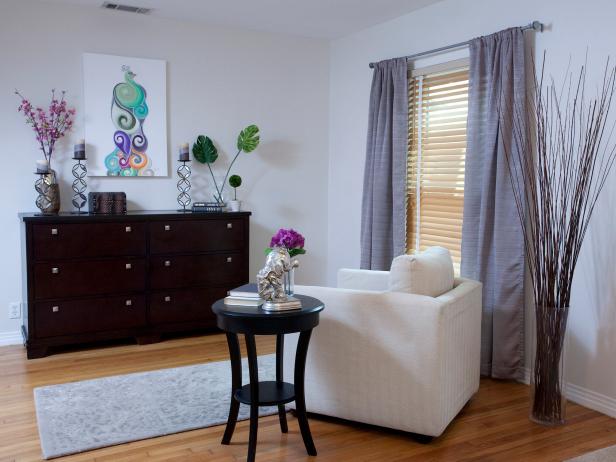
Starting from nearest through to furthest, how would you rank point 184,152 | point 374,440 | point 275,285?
point 275,285 < point 374,440 < point 184,152

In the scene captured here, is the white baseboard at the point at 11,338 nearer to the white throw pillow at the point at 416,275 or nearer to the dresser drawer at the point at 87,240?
the dresser drawer at the point at 87,240

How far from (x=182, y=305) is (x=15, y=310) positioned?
4.01 ft

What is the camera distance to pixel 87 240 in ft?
14.2

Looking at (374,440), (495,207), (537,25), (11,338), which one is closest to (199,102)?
(11,338)

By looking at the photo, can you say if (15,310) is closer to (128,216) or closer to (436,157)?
(128,216)

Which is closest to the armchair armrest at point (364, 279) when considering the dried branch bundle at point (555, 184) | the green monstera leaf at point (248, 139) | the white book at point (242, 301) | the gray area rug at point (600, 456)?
the dried branch bundle at point (555, 184)

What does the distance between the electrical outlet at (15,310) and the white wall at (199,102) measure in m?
0.03

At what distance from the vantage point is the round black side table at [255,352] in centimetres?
261

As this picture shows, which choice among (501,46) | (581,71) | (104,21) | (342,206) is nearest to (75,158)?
(104,21)

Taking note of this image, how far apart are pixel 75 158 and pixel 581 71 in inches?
136

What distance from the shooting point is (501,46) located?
12.5 feet

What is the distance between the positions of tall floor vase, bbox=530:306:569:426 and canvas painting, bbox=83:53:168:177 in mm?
3134

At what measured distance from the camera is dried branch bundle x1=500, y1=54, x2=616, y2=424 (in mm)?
3223

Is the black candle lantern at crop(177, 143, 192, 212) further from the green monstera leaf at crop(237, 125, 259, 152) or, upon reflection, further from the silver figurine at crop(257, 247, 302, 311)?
the silver figurine at crop(257, 247, 302, 311)
